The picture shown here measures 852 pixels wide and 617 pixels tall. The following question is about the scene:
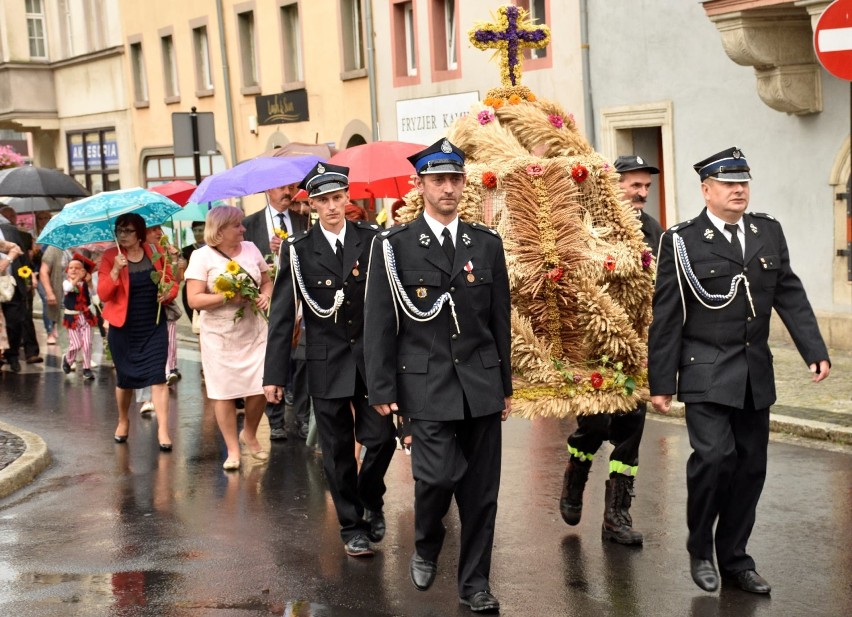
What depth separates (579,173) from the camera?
7.46 meters

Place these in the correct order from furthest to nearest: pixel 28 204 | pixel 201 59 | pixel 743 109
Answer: pixel 201 59
pixel 28 204
pixel 743 109

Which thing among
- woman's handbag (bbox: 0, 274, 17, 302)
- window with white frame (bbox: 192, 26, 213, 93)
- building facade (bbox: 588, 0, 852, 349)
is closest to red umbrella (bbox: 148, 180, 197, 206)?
woman's handbag (bbox: 0, 274, 17, 302)

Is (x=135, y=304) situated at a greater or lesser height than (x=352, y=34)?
lesser

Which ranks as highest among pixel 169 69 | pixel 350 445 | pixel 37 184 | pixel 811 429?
pixel 169 69

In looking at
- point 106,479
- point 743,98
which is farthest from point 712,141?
point 106,479

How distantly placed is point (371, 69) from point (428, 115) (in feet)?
7.00

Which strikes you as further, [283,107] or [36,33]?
[36,33]

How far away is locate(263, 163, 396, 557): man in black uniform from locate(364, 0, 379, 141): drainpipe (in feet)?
61.5

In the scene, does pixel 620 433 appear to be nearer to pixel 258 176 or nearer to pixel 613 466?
pixel 613 466

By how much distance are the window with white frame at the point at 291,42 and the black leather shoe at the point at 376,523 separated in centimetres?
2209

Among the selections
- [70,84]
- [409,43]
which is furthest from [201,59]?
[409,43]

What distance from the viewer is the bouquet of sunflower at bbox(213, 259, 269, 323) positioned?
1037cm

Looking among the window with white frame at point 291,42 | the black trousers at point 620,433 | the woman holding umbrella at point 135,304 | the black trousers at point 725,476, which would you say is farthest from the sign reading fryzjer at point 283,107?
the black trousers at point 725,476

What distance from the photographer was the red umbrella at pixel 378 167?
497 inches
